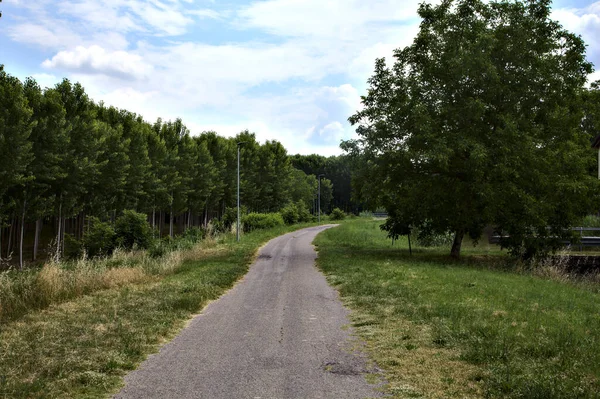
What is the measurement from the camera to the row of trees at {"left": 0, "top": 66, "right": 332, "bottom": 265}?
1152 inches

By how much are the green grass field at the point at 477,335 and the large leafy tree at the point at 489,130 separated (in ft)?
21.0

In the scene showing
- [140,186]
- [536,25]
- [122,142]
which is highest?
[536,25]

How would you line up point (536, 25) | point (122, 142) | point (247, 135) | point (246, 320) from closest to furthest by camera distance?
point (246, 320) → point (536, 25) → point (122, 142) → point (247, 135)

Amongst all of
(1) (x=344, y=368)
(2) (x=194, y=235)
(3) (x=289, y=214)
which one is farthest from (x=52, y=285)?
(3) (x=289, y=214)

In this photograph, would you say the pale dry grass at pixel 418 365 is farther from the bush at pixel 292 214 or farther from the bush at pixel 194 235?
the bush at pixel 292 214

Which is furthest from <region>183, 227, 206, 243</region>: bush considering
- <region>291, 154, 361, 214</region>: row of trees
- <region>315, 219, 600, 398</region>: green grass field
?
<region>291, 154, 361, 214</region>: row of trees

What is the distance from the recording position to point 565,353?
7.42 meters

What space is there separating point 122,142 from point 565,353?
3801 cm

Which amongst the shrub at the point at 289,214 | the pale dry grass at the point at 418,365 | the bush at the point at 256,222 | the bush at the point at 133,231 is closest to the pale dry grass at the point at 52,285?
the pale dry grass at the point at 418,365

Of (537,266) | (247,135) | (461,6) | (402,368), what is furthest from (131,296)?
(247,135)

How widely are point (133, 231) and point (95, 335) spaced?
2195cm

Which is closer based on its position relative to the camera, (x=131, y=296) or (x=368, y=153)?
(x=131, y=296)

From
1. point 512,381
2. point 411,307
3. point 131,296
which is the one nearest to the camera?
point 512,381

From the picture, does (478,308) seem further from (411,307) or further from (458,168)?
(458,168)
